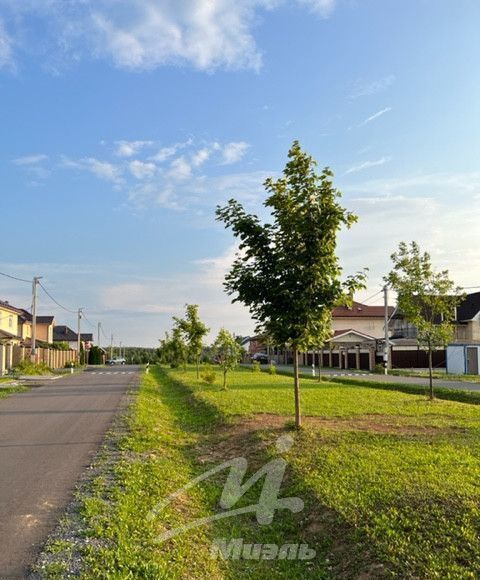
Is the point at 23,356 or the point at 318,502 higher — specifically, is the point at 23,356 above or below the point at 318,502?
above

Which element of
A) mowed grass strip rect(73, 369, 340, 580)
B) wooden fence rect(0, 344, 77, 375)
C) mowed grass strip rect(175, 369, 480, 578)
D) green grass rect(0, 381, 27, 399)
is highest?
wooden fence rect(0, 344, 77, 375)

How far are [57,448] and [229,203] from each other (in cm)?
573

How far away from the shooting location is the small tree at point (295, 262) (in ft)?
36.6

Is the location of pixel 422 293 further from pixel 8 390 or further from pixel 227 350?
pixel 8 390

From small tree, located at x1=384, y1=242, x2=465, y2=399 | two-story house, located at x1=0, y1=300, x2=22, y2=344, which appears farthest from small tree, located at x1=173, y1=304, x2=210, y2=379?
two-story house, located at x1=0, y1=300, x2=22, y2=344

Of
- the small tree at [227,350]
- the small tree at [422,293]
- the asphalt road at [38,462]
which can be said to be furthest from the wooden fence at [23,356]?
the small tree at [422,293]

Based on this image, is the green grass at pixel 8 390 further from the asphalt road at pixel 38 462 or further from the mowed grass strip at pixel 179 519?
the mowed grass strip at pixel 179 519

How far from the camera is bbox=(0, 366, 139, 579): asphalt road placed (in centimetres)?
563

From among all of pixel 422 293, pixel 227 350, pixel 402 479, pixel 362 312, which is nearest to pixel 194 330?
pixel 227 350

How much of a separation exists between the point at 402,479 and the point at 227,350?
63.5ft

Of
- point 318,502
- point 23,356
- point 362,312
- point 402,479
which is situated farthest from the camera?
point 362,312

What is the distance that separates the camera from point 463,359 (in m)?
40.3

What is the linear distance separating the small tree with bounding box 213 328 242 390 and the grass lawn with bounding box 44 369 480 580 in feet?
42.5

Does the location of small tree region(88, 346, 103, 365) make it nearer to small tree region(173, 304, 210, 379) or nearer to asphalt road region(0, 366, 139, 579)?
small tree region(173, 304, 210, 379)
